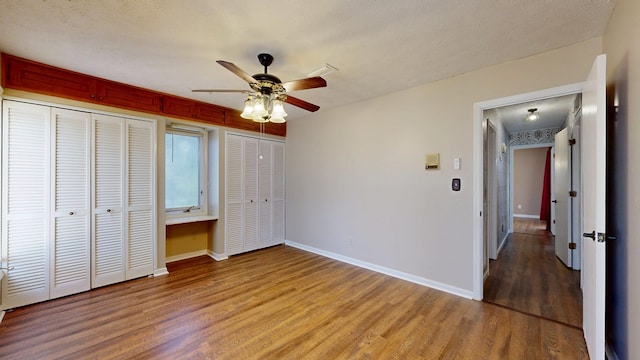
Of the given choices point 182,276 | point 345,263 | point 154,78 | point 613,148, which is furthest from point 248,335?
point 613,148

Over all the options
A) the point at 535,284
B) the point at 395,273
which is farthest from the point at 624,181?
the point at 395,273

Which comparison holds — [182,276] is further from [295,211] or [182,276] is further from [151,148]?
[295,211]

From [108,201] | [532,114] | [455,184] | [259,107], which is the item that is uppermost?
[532,114]

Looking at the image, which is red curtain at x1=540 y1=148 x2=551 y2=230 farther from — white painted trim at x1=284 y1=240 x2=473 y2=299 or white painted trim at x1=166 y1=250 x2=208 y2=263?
white painted trim at x1=166 y1=250 x2=208 y2=263

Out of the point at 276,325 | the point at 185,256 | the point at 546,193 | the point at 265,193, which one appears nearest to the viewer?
the point at 276,325

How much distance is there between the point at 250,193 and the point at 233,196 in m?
0.31

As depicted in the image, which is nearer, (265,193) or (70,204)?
(70,204)

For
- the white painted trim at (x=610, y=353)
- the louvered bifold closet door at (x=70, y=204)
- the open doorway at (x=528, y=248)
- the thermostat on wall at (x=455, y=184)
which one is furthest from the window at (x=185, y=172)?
the white painted trim at (x=610, y=353)

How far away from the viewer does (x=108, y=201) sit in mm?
2980

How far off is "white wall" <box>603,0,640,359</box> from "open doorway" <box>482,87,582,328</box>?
54 cm

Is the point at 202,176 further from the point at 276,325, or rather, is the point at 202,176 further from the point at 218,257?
the point at 276,325

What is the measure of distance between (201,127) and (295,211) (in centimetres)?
214

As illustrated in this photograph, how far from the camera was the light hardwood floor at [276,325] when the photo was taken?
1.91m

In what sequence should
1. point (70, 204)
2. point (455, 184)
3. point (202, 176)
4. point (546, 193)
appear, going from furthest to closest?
point (546, 193), point (202, 176), point (455, 184), point (70, 204)
